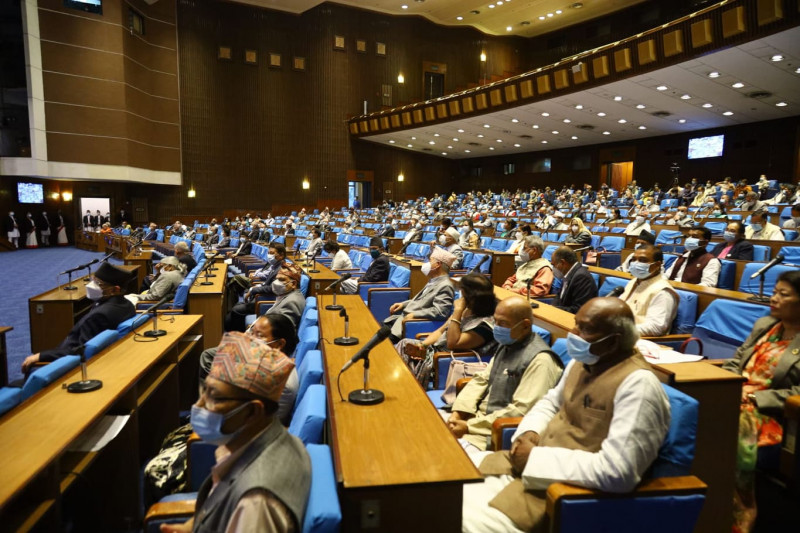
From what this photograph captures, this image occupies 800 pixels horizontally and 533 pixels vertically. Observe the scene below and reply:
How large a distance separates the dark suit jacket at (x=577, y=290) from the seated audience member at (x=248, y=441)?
3386 mm

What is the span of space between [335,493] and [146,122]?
2060 centimetres

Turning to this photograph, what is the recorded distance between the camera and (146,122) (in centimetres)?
1872

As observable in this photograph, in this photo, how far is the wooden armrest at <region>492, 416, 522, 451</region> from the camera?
7.03ft

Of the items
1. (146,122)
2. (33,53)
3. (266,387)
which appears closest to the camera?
(266,387)

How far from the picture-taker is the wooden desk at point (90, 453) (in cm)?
178

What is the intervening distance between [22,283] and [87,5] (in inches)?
444

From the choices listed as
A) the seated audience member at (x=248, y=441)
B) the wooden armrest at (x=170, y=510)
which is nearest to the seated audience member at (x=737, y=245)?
the seated audience member at (x=248, y=441)

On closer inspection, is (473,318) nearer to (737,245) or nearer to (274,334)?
(274,334)

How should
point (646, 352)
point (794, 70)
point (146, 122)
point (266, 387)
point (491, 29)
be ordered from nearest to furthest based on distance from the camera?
point (266, 387) → point (646, 352) → point (794, 70) → point (146, 122) → point (491, 29)

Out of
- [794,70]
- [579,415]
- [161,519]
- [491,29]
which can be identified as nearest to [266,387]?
[161,519]

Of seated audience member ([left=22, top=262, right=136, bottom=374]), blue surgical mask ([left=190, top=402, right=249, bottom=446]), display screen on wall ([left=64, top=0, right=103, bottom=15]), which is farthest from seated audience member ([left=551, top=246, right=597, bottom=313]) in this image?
display screen on wall ([left=64, top=0, right=103, bottom=15])

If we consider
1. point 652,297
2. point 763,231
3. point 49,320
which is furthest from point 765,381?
point 49,320

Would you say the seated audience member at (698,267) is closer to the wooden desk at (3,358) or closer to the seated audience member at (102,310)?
the seated audience member at (102,310)

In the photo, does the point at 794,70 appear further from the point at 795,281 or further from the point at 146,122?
the point at 146,122
